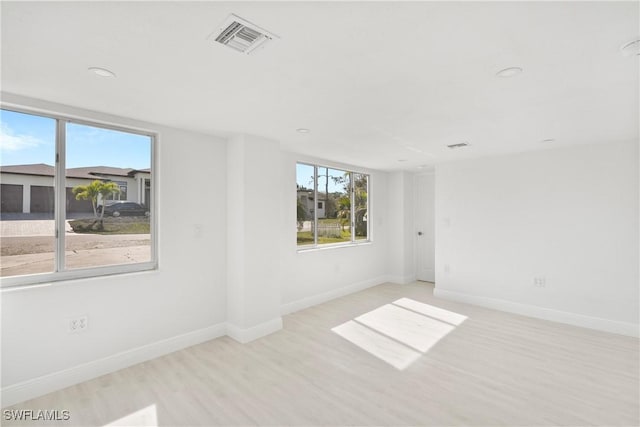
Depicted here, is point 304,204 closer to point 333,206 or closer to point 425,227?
point 333,206

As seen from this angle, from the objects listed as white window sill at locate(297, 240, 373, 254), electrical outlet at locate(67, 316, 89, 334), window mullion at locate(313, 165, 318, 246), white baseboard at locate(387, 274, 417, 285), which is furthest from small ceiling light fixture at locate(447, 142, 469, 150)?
electrical outlet at locate(67, 316, 89, 334)

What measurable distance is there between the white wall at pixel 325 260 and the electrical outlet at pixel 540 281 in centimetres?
266

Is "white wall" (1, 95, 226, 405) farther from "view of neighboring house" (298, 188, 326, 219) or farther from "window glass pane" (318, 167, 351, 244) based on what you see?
"window glass pane" (318, 167, 351, 244)

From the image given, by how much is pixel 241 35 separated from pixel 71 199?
2.32 meters

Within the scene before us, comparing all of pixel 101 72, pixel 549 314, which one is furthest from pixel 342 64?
pixel 549 314

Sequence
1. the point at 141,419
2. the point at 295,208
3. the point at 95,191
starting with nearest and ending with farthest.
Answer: the point at 141,419 → the point at 95,191 → the point at 295,208

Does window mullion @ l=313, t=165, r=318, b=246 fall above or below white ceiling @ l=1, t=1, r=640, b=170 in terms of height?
below

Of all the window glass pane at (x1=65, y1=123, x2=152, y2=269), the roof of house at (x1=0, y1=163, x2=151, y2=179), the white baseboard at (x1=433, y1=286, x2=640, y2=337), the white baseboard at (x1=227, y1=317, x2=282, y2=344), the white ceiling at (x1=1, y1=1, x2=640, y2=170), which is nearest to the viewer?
the white ceiling at (x1=1, y1=1, x2=640, y2=170)

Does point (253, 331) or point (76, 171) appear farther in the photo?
point (253, 331)

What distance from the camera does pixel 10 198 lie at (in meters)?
2.46

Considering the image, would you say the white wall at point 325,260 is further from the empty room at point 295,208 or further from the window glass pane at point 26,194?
the window glass pane at point 26,194

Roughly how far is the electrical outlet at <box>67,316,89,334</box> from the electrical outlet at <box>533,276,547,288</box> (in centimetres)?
538

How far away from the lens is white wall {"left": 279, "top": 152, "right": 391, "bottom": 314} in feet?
14.9

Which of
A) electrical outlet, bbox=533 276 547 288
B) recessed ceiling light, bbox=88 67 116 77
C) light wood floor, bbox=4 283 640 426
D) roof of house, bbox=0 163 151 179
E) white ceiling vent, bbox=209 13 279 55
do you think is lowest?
light wood floor, bbox=4 283 640 426
